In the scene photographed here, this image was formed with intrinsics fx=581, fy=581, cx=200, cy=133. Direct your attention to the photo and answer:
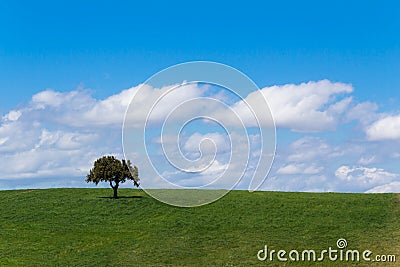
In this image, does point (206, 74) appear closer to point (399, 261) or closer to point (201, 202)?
point (399, 261)

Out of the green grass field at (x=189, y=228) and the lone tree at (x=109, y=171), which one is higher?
the lone tree at (x=109, y=171)

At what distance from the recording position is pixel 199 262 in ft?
136

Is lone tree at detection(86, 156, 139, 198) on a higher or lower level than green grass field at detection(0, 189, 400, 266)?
higher

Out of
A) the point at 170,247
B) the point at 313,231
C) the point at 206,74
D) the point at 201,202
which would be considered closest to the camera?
the point at 206,74

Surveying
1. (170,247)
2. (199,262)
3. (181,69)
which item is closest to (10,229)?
(170,247)

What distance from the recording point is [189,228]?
5003 cm

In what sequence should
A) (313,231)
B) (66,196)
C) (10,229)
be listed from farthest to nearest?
(66,196), (10,229), (313,231)

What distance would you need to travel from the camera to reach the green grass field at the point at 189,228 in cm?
4333

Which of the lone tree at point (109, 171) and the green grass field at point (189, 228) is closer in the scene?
the green grass field at point (189, 228)

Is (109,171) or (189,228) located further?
(109,171)

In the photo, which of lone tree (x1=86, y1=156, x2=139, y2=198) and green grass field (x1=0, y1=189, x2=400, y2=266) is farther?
lone tree (x1=86, y1=156, x2=139, y2=198)

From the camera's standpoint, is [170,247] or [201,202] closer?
[170,247]

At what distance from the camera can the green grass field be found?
4333 cm

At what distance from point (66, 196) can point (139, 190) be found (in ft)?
29.0
